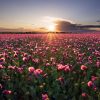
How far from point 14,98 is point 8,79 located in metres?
0.99

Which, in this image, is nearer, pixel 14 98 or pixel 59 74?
pixel 14 98

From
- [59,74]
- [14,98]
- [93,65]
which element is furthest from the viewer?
[93,65]

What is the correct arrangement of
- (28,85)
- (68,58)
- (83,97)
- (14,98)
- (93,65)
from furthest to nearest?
(68,58) → (93,65) → (28,85) → (14,98) → (83,97)

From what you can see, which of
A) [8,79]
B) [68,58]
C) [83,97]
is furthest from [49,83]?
[68,58]

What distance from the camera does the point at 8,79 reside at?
6785 millimetres

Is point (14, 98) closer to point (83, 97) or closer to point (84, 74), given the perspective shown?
point (83, 97)

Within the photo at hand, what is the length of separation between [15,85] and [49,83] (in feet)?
2.37

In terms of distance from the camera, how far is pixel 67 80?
6.82 metres

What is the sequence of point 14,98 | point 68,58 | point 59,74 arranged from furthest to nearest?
point 68,58 < point 59,74 < point 14,98

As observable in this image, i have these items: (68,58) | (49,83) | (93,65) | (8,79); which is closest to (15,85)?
(8,79)

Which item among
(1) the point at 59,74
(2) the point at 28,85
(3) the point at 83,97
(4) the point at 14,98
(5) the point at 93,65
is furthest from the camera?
(5) the point at 93,65

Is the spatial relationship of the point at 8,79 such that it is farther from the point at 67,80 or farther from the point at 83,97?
the point at 83,97

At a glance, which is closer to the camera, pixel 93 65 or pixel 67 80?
pixel 67 80

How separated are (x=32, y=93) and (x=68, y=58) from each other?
4.55 m
